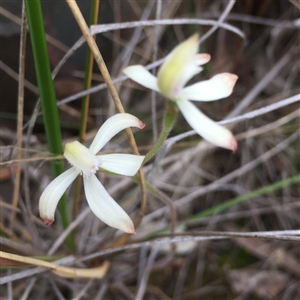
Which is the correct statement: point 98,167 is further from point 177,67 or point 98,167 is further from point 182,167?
point 182,167

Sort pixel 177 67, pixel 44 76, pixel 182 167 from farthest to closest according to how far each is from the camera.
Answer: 1. pixel 182 167
2. pixel 44 76
3. pixel 177 67

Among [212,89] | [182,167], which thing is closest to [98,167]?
[212,89]

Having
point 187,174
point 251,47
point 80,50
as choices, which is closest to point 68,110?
A: point 80,50

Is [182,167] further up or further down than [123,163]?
further up

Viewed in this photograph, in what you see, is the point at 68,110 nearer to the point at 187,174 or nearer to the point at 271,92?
the point at 187,174

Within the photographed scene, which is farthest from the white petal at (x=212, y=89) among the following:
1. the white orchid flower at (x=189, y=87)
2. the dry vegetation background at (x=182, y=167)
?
the dry vegetation background at (x=182, y=167)

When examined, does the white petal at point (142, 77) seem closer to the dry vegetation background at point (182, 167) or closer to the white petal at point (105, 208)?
the white petal at point (105, 208)
